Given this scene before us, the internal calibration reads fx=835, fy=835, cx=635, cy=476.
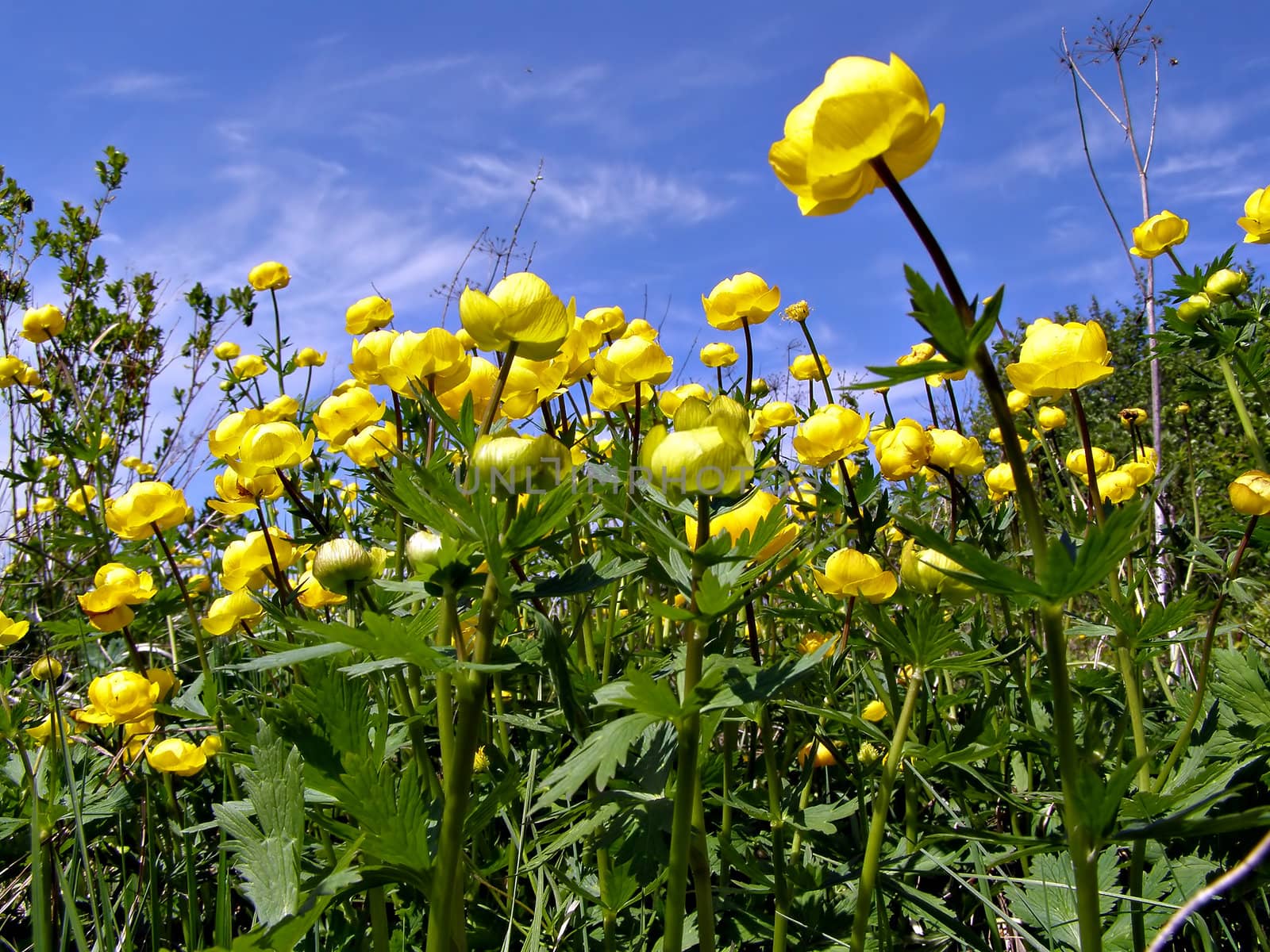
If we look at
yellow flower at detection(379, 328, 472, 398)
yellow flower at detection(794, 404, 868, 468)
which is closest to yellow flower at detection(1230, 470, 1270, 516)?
yellow flower at detection(794, 404, 868, 468)

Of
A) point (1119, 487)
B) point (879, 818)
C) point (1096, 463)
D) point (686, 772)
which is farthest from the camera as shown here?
point (1096, 463)

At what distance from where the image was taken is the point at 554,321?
0.86 meters

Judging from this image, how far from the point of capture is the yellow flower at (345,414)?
1.45 m

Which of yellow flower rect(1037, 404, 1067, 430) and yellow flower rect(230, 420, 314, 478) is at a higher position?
yellow flower rect(1037, 404, 1067, 430)

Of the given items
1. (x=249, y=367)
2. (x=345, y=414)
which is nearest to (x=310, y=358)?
(x=249, y=367)

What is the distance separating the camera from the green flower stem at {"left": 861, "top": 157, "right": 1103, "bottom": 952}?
0.55 metres

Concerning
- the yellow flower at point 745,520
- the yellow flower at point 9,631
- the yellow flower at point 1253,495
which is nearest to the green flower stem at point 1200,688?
the yellow flower at point 1253,495

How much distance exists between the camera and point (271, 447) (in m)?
1.35

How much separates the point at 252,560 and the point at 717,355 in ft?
4.63

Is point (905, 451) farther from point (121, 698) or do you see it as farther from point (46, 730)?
point (46, 730)

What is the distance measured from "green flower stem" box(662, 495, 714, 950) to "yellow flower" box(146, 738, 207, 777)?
1010 millimetres

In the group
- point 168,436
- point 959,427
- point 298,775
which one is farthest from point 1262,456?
point 168,436

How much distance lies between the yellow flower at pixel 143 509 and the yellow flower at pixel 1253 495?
71.1 inches

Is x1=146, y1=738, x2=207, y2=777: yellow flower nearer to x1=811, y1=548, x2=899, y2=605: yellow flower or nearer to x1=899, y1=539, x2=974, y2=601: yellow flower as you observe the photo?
x1=811, y1=548, x2=899, y2=605: yellow flower
